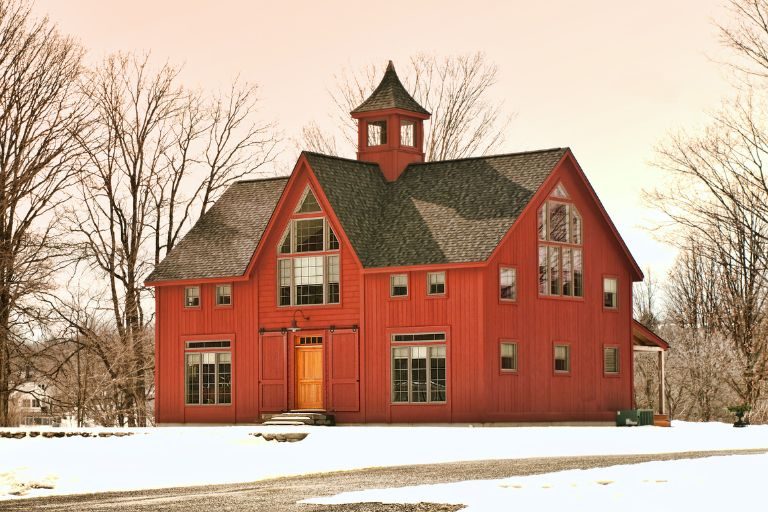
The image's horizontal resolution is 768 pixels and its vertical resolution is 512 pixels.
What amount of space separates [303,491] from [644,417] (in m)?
26.3

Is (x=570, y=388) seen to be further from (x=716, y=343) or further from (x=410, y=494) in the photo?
(x=716, y=343)

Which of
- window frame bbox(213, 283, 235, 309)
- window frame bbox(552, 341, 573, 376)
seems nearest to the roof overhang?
window frame bbox(552, 341, 573, 376)

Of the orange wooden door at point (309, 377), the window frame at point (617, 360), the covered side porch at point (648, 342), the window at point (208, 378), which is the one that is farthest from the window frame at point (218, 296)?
the covered side porch at point (648, 342)

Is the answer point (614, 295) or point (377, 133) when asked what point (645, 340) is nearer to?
point (614, 295)

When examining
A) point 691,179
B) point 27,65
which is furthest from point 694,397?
point 27,65

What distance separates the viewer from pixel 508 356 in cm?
4219

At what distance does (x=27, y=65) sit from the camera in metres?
41.6

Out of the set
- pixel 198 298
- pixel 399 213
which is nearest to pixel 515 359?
pixel 399 213

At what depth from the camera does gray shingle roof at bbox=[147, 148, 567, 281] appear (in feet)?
140

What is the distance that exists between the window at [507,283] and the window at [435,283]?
1.78m

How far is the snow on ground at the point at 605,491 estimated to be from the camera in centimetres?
1697

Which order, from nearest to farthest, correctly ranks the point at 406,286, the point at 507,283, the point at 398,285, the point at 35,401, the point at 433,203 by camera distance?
the point at 507,283, the point at 406,286, the point at 398,285, the point at 433,203, the point at 35,401

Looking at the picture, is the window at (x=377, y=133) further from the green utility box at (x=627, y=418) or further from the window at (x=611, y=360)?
the green utility box at (x=627, y=418)

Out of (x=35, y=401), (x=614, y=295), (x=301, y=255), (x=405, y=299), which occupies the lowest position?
(x=35, y=401)
